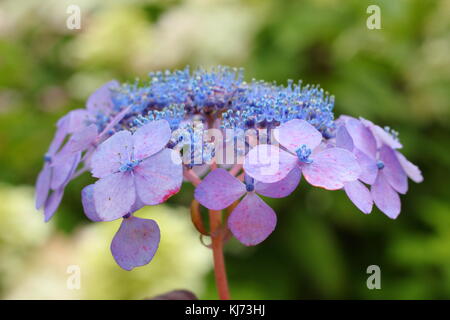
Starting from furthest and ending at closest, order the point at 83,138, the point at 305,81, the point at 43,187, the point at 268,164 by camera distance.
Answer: the point at 305,81 < the point at 43,187 < the point at 83,138 < the point at 268,164

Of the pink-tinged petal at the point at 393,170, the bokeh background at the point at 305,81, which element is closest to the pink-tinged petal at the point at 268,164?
the pink-tinged petal at the point at 393,170

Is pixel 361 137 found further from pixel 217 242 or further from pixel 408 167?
pixel 217 242

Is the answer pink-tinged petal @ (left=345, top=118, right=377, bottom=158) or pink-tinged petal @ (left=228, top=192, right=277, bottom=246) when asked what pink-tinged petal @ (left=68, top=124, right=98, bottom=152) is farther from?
pink-tinged petal @ (left=345, top=118, right=377, bottom=158)

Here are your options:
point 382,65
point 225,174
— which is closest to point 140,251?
point 225,174

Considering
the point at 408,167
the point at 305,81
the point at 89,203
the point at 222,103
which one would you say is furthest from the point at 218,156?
the point at 305,81

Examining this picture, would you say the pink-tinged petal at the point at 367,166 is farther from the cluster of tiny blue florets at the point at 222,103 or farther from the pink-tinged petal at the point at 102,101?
the pink-tinged petal at the point at 102,101

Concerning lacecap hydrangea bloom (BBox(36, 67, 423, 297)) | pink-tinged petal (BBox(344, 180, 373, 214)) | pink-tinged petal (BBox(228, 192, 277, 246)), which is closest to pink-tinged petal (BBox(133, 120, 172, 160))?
lacecap hydrangea bloom (BBox(36, 67, 423, 297))
